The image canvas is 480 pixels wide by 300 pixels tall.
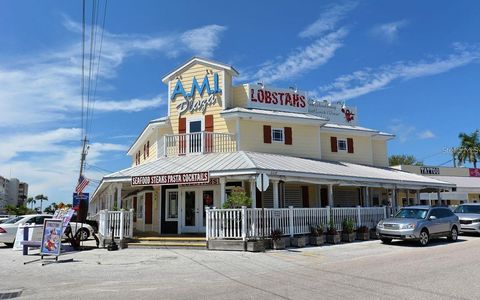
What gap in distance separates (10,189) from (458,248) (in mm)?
163705

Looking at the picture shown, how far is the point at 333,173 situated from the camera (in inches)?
775

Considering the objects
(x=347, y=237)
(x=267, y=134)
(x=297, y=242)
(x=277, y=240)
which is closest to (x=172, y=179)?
(x=277, y=240)

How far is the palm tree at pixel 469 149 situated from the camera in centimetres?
6181

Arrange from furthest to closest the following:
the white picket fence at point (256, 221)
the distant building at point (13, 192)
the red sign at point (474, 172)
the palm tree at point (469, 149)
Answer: the distant building at point (13, 192), the palm tree at point (469, 149), the red sign at point (474, 172), the white picket fence at point (256, 221)

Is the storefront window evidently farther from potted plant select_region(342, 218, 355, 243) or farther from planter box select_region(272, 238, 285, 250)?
potted plant select_region(342, 218, 355, 243)

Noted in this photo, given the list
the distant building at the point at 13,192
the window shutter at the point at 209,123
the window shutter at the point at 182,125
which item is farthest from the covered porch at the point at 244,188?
the distant building at the point at 13,192

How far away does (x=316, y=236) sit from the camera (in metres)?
17.2

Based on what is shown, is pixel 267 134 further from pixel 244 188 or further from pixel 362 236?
pixel 362 236

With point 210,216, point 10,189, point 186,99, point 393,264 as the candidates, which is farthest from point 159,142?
point 10,189

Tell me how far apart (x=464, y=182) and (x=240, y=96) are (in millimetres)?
25554

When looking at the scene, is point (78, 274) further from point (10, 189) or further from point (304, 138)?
point (10, 189)

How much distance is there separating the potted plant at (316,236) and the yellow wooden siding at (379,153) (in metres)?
12.7

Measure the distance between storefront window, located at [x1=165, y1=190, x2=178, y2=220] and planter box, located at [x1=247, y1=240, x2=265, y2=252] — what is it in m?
6.29

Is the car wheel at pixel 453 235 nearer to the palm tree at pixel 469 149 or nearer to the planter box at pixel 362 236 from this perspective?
the planter box at pixel 362 236
